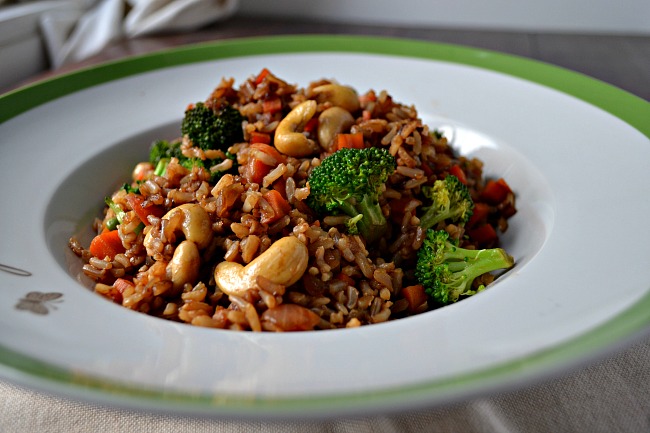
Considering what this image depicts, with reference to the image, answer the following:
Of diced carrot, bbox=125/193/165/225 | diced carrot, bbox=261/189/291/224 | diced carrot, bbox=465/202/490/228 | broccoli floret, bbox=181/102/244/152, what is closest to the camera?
diced carrot, bbox=261/189/291/224

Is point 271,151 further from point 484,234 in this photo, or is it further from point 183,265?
point 484,234

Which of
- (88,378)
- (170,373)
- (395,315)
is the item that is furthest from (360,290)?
(88,378)

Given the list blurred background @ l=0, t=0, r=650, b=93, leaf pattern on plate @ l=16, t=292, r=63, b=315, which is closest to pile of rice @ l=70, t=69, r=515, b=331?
leaf pattern on plate @ l=16, t=292, r=63, b=315

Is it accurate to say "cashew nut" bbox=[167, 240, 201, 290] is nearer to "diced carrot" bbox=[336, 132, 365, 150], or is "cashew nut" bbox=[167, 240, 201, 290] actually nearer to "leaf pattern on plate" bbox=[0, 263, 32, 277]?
"leaf pattern on plate" bbox=[0, 263, 32, 277]

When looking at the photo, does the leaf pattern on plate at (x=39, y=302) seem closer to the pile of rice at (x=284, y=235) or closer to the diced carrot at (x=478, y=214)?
the pile of rice at (x=284, y=235)

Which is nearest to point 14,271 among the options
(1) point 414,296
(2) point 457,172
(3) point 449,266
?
(1) point 414,296

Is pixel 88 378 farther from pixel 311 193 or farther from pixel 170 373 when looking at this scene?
pixel 311 193
